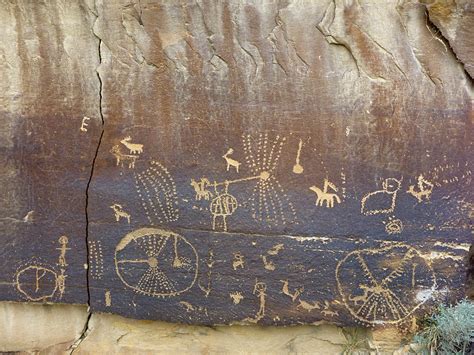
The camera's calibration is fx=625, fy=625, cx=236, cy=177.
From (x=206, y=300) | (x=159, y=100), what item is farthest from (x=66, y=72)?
(x=206, y=300)

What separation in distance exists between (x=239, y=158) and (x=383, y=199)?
2.47ft

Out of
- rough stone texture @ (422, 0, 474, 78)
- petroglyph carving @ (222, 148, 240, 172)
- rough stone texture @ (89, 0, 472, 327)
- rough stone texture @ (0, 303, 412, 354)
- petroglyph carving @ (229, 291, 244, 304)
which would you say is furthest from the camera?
rough stone texture @ (0, 303, 412, 354)

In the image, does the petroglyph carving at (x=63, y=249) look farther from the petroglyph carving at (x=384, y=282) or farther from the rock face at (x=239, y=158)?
the petroglyph carving at (x=384, y=282)

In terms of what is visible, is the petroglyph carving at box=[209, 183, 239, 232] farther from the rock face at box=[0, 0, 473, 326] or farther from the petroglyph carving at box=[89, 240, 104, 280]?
the petroglyph carving at box=[89, 240, 104, 280]

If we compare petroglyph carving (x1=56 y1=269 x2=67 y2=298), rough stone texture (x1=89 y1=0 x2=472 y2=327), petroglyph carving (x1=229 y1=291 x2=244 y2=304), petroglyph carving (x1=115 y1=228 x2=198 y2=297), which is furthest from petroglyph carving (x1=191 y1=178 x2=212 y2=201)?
petroglyph carving (x1=56 y1=269 x2=67 y2=298)

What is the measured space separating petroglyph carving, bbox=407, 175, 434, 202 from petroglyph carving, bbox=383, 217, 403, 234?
154mm

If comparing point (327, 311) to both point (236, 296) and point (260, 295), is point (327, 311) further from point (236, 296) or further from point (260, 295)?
point (236, 296)

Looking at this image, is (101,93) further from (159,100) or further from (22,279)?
(22,279)

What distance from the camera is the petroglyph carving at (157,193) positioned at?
3215mm

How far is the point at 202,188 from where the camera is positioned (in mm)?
3213

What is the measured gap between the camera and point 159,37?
313 centimetres

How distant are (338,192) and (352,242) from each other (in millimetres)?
267

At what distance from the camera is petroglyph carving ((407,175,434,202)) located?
3.11 metres

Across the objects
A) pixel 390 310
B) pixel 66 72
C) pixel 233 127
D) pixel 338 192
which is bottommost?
pixel 390 310
